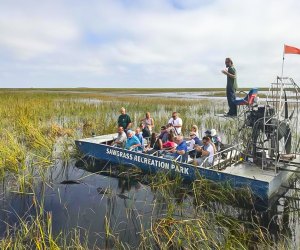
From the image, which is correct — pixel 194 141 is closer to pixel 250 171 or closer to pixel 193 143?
pixel 193 143

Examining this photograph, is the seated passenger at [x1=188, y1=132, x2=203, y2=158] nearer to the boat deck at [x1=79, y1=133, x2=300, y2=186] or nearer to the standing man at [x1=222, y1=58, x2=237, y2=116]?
the boat deck at [x1=79, y1=133, x2=300, y2=186]

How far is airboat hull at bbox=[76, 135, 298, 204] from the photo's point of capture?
312 inches

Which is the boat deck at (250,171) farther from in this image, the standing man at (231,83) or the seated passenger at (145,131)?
the seated passenger at (145,131)

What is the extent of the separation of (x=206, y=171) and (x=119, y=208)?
2.63 metres

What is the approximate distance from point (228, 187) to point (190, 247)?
316cm

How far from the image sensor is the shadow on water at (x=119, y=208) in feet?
22.1

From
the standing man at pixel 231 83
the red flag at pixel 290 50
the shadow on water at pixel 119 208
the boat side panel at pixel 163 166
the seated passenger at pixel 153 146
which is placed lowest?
the shadow on water at pixel 119 208

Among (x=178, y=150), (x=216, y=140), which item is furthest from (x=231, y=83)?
(x=178, y=150)

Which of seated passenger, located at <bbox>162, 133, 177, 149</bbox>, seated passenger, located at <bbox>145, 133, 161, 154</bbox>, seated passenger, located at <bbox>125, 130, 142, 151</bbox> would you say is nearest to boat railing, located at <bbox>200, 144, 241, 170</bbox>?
seated passenger, located at <bbox>162, 133, 177, 149</bbox>

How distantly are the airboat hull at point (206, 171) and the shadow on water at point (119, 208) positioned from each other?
459 mm

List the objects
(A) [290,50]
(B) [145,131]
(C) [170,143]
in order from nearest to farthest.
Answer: (A) [290,50]
(C) [170,143]
(B) [145,131]

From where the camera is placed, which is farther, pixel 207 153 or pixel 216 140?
pixel 216 140

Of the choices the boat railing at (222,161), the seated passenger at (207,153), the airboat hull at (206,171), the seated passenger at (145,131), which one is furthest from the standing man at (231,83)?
the seated passenger at (145,131)

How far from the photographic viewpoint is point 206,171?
8711 mm
